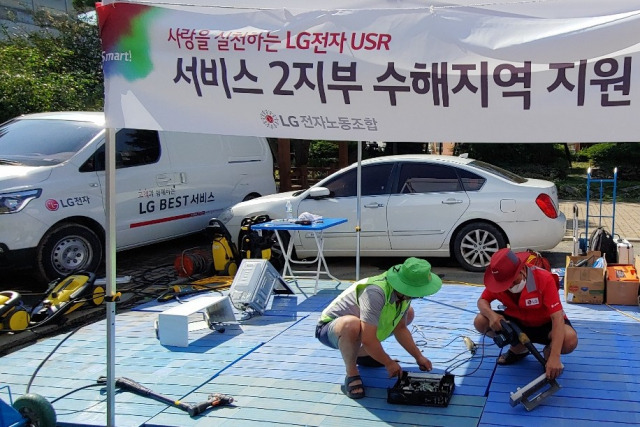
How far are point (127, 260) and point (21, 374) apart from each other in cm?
473

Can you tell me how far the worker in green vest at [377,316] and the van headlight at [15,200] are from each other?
419 cm

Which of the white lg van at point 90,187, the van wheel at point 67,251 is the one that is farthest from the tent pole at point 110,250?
the van wheel at point 67,251

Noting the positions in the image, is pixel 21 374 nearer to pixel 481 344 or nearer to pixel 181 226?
pixel 481 344

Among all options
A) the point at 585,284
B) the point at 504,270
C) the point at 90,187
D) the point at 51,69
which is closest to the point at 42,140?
the point at 90,187

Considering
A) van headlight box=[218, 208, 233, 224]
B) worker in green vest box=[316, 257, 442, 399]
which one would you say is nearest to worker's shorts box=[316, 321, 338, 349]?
worker in green vest box=[316, 257, 442, 399]

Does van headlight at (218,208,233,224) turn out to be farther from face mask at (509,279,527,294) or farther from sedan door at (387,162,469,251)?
face mask at (509,279,527,294)

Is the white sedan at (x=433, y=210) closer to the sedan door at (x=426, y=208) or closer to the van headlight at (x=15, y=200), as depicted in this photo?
the sedan door at (x=426, y=208)

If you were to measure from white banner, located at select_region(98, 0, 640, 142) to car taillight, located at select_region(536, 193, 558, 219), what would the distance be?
16.3 feet

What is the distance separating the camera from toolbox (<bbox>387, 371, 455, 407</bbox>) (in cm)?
384

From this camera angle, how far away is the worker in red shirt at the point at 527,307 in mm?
3893

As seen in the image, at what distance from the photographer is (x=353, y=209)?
827 cm

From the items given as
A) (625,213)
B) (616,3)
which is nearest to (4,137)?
(616,3)

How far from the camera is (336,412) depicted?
382 centimetres

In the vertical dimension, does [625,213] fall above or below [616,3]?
below
